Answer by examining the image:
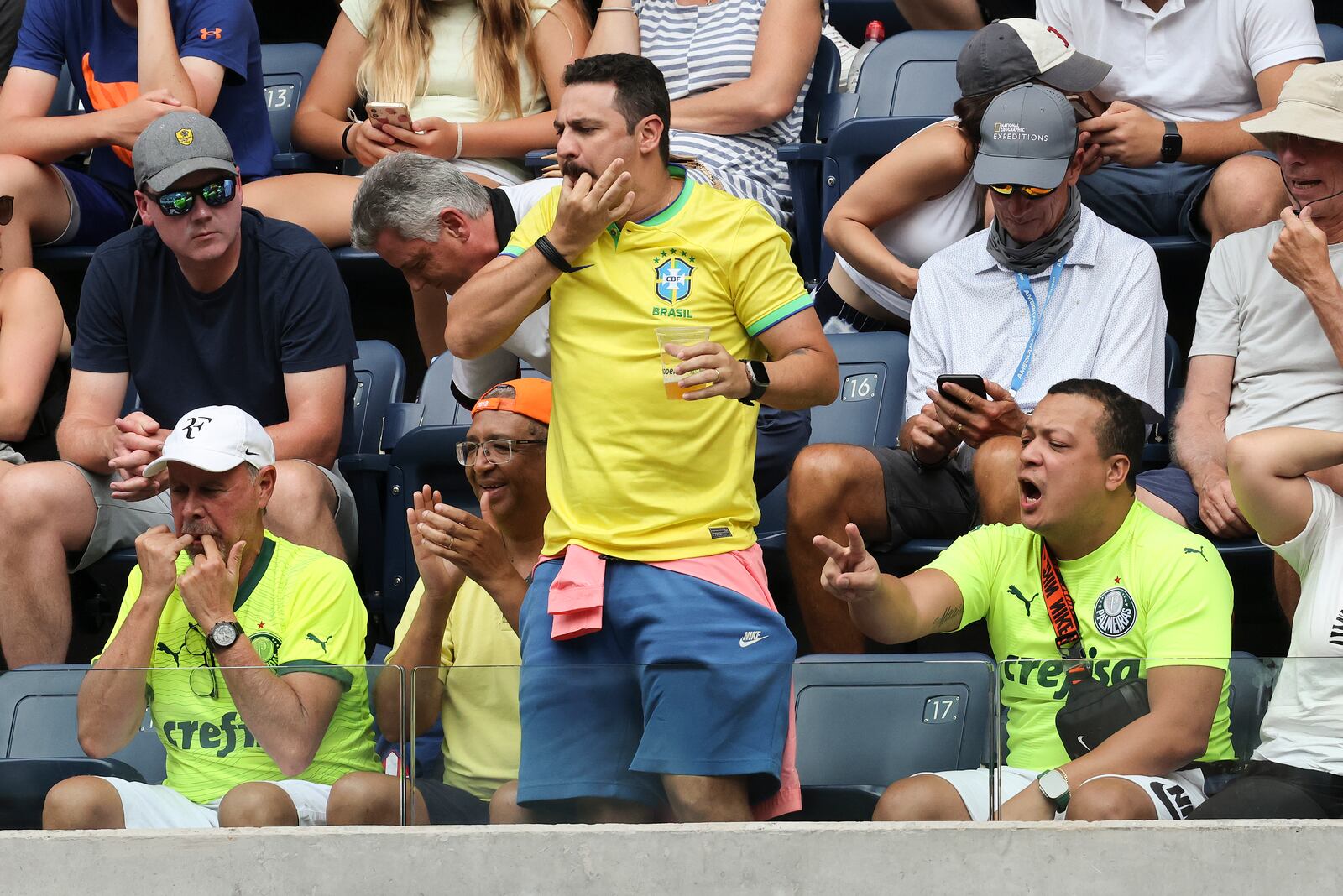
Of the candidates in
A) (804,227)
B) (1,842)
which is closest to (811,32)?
(804,227)

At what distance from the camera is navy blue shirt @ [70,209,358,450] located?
3.68 meters

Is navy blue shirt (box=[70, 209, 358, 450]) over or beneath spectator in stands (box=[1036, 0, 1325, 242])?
beneath

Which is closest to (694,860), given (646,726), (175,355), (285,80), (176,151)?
(646,726)

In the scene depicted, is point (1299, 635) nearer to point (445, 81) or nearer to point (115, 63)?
point (445, 81)

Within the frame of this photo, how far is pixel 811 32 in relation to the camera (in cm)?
437

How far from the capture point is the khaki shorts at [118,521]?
11.8ft

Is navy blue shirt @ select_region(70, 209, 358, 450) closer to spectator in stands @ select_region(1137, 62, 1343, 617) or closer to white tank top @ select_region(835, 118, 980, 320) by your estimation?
white tank top @ select_region(835, 118, 980, 320)

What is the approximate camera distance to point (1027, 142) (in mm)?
3504

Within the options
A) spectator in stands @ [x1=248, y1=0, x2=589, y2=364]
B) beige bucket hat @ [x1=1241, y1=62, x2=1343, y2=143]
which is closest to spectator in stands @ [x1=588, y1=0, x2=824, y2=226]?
spectator in stands @ [x1=248, y1=0, x2=589, y2=364]

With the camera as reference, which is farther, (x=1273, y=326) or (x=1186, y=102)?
(x=1186, y=102)

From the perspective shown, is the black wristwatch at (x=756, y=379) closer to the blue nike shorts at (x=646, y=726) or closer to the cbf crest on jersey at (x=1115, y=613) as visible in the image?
the blue nike shorts at (x=646, y=726)

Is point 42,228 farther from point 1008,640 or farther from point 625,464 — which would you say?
point 1008,640

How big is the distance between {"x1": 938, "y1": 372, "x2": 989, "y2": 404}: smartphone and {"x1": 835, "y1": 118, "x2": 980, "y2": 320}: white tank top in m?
0.62

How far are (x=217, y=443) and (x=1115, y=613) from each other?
5.05 feet
